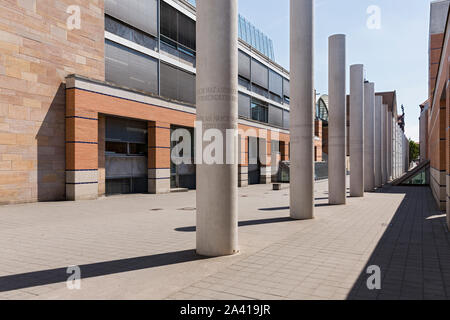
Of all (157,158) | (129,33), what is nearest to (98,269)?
(157,158)

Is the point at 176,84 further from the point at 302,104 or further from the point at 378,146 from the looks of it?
the point at 378,146

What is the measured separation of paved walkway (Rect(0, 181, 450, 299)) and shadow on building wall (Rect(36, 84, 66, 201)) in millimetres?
4032

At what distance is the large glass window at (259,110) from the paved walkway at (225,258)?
80.5 ft

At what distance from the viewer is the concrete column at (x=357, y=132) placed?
2088 centimetres

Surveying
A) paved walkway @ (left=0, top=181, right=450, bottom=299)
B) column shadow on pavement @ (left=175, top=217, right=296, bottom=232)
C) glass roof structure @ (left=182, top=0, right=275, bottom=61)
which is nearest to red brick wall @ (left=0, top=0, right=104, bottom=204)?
paved walkway @ (left=0, top=181, right=450, bottom=299)

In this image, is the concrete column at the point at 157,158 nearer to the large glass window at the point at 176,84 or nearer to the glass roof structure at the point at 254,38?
the large glass window at the point at 176,84

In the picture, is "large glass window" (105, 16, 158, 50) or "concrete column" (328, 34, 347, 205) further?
"large glass window" (105, 16, 158, 50)

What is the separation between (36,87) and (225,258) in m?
13.5

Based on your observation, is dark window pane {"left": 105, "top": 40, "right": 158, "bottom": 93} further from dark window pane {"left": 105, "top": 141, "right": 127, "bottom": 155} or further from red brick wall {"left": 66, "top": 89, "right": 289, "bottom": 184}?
dark window pane {"left": 105, "top": 141, "right": 127, "bottom": 155}

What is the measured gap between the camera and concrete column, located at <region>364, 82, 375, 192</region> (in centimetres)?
2562

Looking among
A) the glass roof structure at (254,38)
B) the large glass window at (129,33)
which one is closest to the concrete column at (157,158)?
the large glass window at (129,33)
